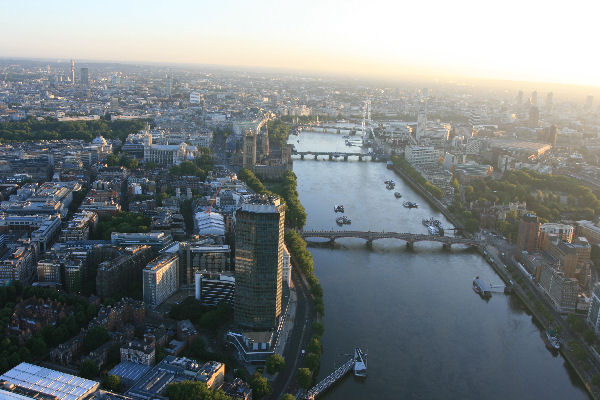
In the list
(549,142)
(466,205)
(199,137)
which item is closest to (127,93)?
(199,137)

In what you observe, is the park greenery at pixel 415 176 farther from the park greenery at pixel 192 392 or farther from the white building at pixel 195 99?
the white building at pixel 195 99

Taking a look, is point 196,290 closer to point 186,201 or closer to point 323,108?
point 186,201

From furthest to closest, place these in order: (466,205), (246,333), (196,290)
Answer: (466,205)
(196,290)
(246,333)

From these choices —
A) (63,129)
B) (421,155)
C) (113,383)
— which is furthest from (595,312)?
(63,129)

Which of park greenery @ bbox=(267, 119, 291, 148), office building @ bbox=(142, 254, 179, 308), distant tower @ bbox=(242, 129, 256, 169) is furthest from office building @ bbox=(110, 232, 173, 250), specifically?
park greenery @ bbox=(267, 119, 291, 148)

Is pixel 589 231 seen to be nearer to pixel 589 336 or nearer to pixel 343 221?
pixel 589 336
